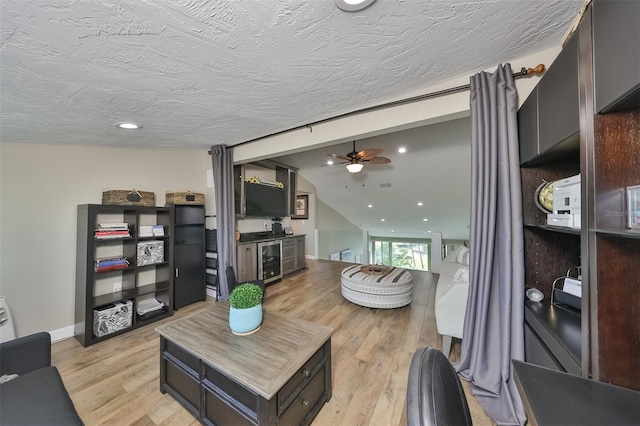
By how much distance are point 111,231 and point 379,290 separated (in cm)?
333

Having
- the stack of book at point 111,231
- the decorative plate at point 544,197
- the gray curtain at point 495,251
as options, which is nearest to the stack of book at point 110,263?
the stack of book at point 111,231

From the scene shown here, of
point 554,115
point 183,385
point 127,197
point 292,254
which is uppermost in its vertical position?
point 554,115

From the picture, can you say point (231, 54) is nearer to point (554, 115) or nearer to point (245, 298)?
point (245, 298)

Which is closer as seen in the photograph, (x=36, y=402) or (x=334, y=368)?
(x=36, y=402)

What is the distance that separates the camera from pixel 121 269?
8.55ft

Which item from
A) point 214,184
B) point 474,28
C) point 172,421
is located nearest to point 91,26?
point 474,28

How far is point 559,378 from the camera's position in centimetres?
74

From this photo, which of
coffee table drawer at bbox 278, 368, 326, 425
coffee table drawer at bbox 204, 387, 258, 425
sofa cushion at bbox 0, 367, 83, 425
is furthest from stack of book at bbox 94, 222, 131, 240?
coffee table drawer at bbox 278, 368, 326, 425

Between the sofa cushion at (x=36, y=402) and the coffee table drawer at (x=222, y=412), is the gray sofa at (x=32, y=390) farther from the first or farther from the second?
the coffee table drawer at (x=222, y=412)

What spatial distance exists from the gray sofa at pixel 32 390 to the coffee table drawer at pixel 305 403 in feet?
3.14

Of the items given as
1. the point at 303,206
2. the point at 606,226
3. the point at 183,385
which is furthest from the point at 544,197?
the point at 303,206

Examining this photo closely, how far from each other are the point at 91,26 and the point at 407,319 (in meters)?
3.56

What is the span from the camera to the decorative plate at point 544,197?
1372 mm

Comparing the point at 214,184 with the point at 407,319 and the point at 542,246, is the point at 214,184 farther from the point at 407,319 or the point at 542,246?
the point at 542,246
